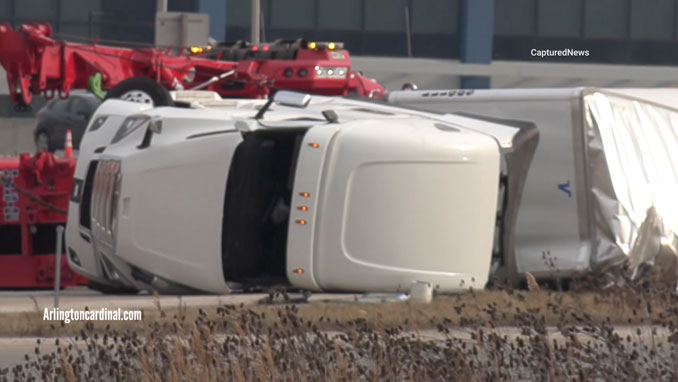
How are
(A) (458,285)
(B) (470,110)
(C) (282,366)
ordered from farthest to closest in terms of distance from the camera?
(B) (470,110), (A) (458,285), (C) (282,366)

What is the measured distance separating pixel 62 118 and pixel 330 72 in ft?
42.9

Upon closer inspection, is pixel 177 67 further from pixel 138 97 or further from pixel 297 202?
pixel 297 202

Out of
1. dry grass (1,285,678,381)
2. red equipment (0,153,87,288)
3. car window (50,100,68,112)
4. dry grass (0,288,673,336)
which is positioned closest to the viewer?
dry grass (1,285,678,381)

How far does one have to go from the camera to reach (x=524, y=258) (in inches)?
574

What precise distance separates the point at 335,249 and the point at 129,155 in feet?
7.21

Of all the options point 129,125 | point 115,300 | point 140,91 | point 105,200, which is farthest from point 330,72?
point 115,300

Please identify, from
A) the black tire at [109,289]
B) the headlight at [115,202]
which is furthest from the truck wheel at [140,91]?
the headlight at [115,202]

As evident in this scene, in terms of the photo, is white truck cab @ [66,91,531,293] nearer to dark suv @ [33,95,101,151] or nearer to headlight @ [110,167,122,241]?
headlight @ [110,167,122,241]

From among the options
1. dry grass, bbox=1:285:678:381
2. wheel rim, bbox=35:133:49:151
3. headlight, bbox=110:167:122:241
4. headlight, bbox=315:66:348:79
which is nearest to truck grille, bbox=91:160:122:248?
headlight, bbox=110:167:122:241

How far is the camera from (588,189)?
14.3 m

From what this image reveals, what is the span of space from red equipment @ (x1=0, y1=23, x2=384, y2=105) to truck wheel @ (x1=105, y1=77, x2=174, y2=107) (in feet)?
3.28

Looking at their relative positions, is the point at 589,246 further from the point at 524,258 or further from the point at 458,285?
the point at 458,285

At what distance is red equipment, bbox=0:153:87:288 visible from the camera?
49.3ft

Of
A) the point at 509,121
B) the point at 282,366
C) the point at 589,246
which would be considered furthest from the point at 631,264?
the point at 282,366
